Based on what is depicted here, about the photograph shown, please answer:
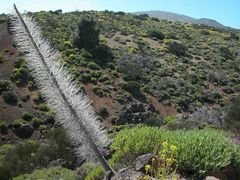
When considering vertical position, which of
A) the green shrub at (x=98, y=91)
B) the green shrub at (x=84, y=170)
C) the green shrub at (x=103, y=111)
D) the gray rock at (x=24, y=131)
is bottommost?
the gray rock at (x=24, y=131)

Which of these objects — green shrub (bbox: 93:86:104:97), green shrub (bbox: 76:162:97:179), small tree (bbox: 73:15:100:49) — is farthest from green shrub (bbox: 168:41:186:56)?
green shrub (bbox: 76:162:97:179)

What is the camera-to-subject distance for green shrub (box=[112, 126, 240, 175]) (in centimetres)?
879

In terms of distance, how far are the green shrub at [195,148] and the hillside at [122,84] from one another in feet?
43.0

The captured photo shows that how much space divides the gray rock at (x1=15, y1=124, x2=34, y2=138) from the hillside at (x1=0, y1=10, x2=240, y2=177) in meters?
0.08

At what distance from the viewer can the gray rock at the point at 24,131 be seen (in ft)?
131

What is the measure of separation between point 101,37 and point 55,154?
4039cm

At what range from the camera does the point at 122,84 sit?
170 ft

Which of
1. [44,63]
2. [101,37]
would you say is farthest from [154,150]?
[101,37]

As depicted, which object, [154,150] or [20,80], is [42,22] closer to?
[20,80]

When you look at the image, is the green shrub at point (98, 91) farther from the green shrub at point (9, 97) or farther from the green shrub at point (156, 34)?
the green shrub at point (156, 34)

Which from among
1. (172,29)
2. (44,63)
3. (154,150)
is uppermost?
(44,63)

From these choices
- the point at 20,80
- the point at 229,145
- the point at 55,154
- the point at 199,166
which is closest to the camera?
the point at 199,166

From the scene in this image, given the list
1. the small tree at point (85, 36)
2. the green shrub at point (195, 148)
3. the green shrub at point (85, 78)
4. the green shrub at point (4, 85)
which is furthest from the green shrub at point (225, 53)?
the green shrub at point (195, 148)

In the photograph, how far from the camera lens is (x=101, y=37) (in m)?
66.9
